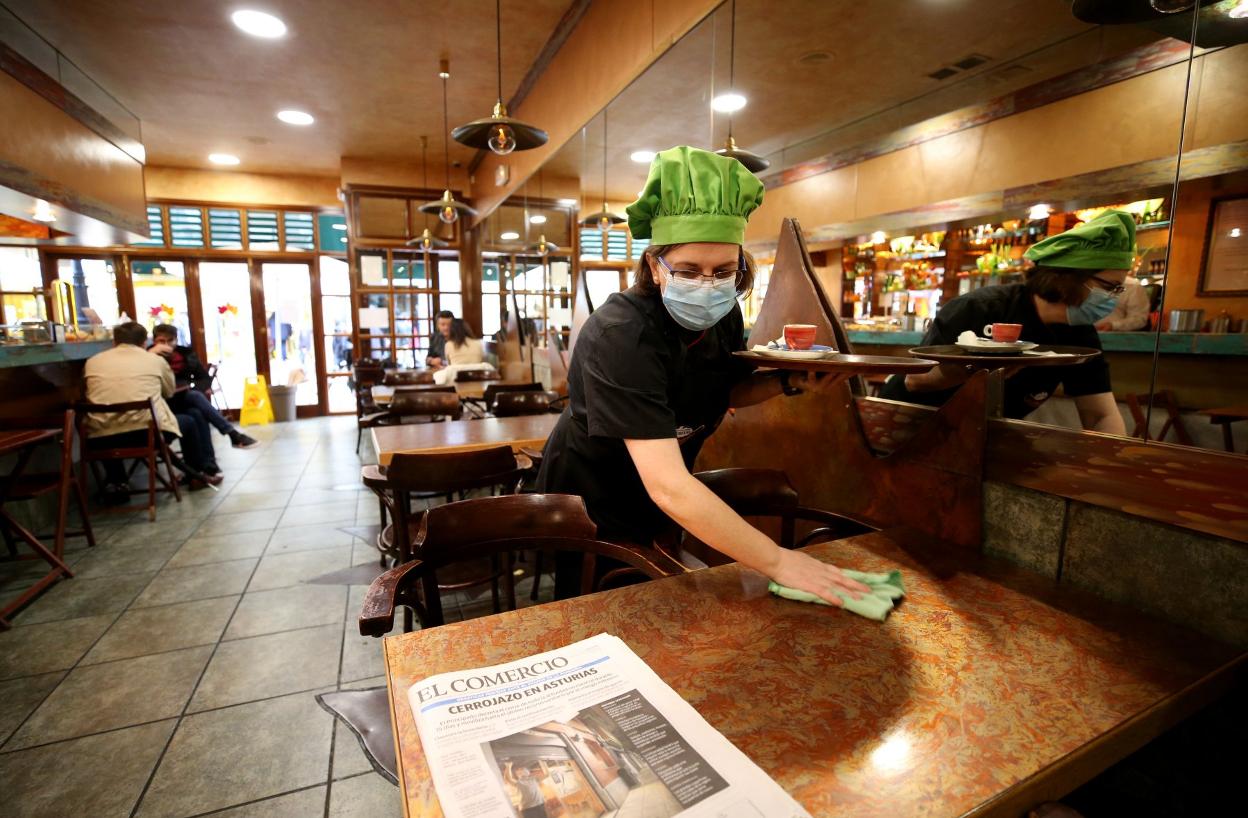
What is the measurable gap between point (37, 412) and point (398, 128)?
4114 mm

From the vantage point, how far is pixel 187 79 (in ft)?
16.8

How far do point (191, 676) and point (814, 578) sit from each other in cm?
251

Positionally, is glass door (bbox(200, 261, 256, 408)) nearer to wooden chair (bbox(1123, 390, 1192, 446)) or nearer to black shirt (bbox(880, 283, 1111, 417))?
black shirt (bbox(880, 283, 1111, 417))

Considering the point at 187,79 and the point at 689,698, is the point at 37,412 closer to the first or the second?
the point at 187,79

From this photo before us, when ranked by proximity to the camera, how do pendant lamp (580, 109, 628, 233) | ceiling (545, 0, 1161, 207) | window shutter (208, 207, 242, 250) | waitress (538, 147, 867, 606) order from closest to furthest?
1. waitress (538, 147, 867, 606)
2. ceiling (545, 0, 1161, 207)
3. pendant lamp (580, 109, 628, 233)
4. window shutter (208, 207, 242, 250)

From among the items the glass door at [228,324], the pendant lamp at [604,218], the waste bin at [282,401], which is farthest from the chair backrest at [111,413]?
the glass door at [228,324]

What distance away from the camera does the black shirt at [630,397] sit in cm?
120

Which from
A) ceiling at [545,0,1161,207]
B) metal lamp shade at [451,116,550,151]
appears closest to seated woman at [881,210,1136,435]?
ceiling at [545,0,1161,207]

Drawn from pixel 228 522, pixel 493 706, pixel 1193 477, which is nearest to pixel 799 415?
pixel 1193 477

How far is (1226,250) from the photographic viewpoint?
3.26ft

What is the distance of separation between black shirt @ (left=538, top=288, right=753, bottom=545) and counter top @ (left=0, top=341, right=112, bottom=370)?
385 centimetres

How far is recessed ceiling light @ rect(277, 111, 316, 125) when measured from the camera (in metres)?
5.95

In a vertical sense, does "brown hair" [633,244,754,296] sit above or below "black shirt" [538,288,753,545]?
above

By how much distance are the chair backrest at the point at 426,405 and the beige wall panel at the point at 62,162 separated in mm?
2644
